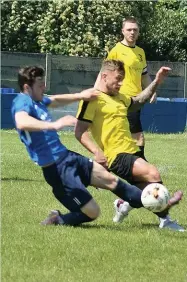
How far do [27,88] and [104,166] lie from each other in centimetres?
113

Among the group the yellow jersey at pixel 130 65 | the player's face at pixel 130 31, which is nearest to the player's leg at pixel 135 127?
the yellow jersey at pixel 130 65

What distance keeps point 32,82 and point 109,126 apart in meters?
1.04

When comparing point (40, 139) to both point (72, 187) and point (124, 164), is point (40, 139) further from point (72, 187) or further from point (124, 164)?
point (124, 164)

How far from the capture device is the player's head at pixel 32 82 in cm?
818

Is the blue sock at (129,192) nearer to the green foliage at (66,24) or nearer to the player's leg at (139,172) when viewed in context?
the player's leg at (139,172)

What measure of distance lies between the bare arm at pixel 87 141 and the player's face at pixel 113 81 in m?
0.44

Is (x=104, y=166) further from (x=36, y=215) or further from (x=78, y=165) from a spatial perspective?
(x=36, y=215)

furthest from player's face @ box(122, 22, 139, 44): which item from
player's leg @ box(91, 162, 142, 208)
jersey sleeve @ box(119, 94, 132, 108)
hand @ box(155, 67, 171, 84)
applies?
player's leg @ box(91, 162, 142, 208)

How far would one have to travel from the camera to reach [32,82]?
8.20 meters

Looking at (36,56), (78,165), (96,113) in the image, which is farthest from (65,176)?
(36,56)

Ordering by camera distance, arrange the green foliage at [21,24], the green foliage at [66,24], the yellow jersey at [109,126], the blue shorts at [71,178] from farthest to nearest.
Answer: the green foliage at [21,24] → the green foliage at [66,24] → the yellow jersey at [109,126] → the blue shorts at [71,178]

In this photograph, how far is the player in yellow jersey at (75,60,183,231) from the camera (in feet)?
28.6

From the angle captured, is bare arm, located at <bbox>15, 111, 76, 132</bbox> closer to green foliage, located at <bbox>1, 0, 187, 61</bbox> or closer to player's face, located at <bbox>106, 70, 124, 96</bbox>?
player's face, located at <bbox>106, 70, 124, 96</bbox>

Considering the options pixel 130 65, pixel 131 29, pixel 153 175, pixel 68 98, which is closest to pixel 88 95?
pixel 68 98
